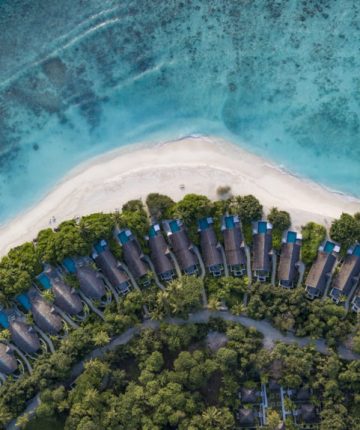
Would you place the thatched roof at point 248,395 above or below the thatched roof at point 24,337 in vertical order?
above

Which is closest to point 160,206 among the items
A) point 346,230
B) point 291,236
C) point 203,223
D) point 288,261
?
point 203,223

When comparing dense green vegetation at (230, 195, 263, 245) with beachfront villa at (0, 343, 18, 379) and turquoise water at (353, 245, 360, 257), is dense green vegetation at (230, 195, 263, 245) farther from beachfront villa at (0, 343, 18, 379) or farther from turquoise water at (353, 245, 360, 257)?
beachfront villa at (0, 343, 18, 379)

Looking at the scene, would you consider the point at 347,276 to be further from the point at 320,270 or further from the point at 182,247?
the point at 182,247

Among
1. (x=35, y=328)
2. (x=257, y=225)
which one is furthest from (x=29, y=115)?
(x=257, y=225)

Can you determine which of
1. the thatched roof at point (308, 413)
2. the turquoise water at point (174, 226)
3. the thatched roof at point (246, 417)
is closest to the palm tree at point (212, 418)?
the thatched roof at point (246, 417)

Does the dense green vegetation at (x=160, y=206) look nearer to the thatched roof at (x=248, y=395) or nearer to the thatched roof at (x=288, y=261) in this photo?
the thatched roof at (x=288, y=261)

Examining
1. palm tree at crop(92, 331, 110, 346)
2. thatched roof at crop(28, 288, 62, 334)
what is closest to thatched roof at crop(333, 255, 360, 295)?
palm tree at crop(92, 331, 110, 346)

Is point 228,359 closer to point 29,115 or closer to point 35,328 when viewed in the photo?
point 35,328
